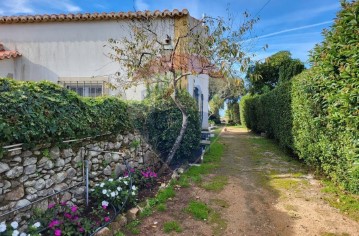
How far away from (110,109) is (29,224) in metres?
2.97

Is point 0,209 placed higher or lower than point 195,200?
higher

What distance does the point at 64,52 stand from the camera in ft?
37.5

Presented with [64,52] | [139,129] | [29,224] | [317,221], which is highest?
[64,52]

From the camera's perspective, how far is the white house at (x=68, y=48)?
11086 mm

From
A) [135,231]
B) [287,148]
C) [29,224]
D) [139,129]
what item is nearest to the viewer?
[29,224]

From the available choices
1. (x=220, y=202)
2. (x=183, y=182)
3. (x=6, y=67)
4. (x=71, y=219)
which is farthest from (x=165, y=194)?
(x=6, y=67)

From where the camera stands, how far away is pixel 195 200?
6.15 meters

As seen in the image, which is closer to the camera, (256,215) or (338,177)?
(256,215)

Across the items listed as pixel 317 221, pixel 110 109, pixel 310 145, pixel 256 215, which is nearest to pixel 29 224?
pixel 110 109

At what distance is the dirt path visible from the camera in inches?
191

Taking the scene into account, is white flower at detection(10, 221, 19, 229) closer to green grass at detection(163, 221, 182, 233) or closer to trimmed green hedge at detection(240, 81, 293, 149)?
green grass at detection(163, 221, 182, 233)

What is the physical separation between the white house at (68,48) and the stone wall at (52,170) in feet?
16.3

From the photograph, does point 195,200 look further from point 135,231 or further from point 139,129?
point 139,129

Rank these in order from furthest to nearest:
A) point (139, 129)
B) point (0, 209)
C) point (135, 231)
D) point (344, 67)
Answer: point (139, 129) < point (344, 67) < point (135, 231) < point (0, 209)
